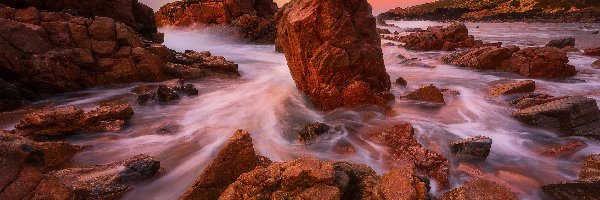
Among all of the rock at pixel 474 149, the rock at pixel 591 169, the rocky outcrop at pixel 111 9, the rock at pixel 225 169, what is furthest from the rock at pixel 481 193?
the rocky outcrop at pixel 111 9

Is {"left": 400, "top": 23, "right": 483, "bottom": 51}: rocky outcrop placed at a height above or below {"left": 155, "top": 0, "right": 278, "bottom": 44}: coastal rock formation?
below

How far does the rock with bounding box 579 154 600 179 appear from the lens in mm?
4570

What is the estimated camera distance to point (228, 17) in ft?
115

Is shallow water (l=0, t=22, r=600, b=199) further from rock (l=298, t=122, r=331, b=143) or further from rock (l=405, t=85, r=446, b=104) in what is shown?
rock (l=405, t=85, r=446, b=104)

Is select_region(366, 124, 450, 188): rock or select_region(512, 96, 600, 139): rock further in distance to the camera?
select_region(512, 96, 600, 139): rock

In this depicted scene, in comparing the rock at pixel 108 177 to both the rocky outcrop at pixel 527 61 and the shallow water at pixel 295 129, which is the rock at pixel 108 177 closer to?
the shallow water at pixel 295 129

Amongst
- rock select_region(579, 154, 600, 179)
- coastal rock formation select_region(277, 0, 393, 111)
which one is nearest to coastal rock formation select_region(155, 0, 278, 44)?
coastal rock formation select_region(277, 0, 393, 111)

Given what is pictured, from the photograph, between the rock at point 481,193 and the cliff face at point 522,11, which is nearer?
the rock at point 481,193

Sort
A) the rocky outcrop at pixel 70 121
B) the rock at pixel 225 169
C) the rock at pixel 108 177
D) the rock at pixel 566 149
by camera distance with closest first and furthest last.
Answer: the rock at pixel 225 169 → the rock at pixel 108 177 → the rock at pixel 566 149 → the rocky outcrop at pixel 70 121

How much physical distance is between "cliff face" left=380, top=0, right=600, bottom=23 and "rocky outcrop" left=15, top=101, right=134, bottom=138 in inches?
2394

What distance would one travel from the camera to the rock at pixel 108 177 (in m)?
4.27

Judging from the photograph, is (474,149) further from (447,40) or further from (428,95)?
(447,40)

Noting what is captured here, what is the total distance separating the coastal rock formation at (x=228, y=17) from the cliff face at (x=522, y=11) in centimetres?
4609

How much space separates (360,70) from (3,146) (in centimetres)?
725
